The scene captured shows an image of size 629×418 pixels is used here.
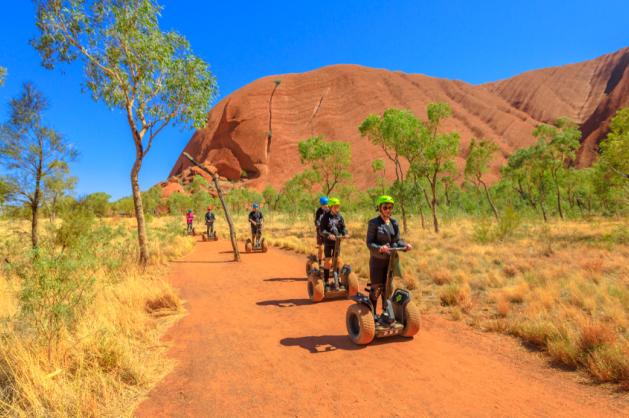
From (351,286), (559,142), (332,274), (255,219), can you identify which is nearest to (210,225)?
(255,219)

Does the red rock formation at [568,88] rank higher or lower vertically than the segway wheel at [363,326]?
higher

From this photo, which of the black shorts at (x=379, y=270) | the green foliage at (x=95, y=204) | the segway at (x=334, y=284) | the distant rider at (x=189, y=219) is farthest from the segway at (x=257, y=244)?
the distant rider at (x=189, y=219)

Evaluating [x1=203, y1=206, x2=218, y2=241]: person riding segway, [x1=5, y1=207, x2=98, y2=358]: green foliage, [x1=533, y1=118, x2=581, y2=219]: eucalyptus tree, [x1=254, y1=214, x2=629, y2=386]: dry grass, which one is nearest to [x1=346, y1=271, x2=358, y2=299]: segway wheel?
[x1=254, y1=214, x2=629, y2=386]: dry grass

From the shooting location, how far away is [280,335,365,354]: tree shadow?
559cm

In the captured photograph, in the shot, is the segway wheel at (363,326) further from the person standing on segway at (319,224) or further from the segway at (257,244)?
the segway at (257,244)

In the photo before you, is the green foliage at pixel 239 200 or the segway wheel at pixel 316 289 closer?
the segway wheel at pixel 316 289

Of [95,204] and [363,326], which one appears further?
[95,204]

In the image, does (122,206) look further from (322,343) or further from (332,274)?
(322,343)

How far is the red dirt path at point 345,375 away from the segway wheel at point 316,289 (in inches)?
28.7

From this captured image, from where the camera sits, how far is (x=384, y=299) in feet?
19.0

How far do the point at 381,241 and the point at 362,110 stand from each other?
110996 mm

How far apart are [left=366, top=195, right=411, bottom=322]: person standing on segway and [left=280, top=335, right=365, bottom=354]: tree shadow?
74 cm

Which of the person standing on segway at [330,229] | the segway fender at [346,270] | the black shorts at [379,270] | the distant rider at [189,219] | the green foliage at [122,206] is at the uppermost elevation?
the green foliage at [122,206]

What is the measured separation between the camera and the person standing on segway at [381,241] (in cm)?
552
